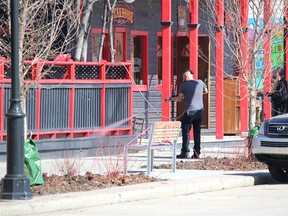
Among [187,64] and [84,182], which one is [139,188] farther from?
[187,64]

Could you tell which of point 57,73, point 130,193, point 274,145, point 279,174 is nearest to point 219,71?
point 57,73

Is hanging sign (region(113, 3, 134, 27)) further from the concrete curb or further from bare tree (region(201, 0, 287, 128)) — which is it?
the concrete curb

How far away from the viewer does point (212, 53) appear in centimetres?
2781

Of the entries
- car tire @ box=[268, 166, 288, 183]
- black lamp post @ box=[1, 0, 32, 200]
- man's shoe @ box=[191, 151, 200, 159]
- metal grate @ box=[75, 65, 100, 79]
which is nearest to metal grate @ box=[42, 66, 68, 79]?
metal grate @ box=[75, 65, 100, 79]

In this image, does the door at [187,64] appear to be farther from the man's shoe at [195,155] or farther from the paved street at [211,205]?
the paved street at [211,205]

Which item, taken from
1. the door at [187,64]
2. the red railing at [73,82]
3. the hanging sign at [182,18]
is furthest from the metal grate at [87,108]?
the door at [187,64]

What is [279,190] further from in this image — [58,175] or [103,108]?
[103,108]

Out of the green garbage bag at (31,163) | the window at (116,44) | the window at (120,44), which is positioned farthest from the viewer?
the window at (120,44)

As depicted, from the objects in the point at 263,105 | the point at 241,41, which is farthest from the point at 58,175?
the point at 263,105

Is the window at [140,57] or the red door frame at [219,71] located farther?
the window at [140,57]

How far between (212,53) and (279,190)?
41.2 ft

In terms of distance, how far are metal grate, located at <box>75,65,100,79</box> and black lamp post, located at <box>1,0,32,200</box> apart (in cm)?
770

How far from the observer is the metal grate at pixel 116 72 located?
2139 cm

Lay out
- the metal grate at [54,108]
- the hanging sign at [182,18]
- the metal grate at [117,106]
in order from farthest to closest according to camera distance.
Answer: the hanging sign at [182,18]
the metal grate at [117,106]
the metal grate at [54,108]
